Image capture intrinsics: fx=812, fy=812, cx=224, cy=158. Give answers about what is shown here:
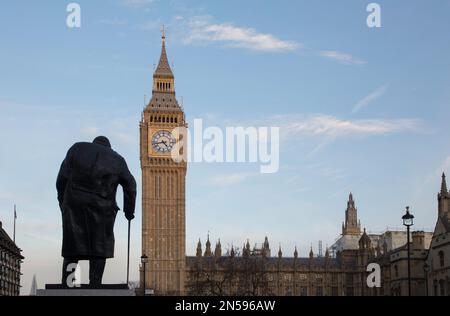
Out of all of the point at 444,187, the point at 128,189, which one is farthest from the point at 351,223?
the point at 128,189

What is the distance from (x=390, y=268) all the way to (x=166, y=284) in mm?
37315

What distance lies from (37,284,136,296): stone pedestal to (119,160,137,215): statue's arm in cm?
276

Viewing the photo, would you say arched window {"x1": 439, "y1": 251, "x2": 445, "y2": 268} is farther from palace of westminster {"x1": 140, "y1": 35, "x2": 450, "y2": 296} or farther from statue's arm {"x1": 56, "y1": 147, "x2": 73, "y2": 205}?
statue's arm {"x1": 56, "y1": 147, "x2": 73, "y2": 205}

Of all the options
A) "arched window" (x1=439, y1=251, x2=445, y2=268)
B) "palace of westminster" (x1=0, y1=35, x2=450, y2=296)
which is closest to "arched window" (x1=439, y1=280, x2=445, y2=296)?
"arched window" (x1=439, y1=251, x2=445, y2=268)

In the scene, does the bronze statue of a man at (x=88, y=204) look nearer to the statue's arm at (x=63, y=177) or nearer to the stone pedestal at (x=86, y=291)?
the statue's arm at (x=63, y=177)

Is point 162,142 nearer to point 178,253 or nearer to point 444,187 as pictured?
point 178,253

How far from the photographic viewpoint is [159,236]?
446 feet

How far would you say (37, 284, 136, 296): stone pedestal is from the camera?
23203 millimetres

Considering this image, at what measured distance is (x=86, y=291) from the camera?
76.2 feet

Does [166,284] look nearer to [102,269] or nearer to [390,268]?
[390,268]

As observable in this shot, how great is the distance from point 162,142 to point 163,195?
9088 millimetres

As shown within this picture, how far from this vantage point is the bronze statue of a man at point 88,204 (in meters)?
24.1
